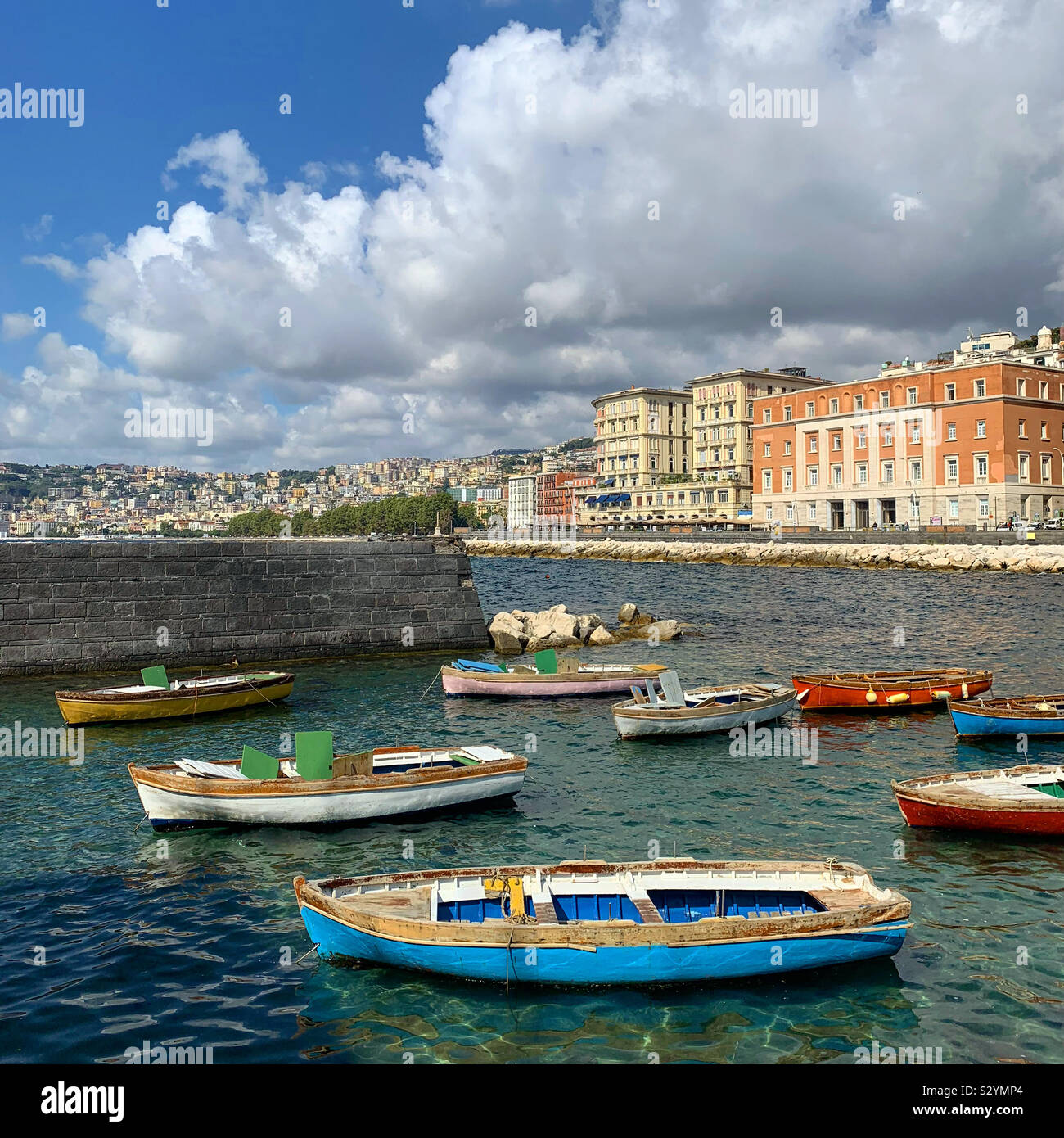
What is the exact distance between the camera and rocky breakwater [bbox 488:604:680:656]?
3158cm

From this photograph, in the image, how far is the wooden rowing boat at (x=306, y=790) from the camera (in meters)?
13.1

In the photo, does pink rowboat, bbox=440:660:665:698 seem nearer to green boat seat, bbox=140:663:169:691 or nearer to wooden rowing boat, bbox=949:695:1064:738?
green boat seat, bbox=140:663:169:691

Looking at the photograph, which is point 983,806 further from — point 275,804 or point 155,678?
point 155,678

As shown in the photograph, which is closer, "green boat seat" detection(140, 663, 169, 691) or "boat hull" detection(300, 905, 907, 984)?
"boat hull" detection(300, 905, 907, 984)

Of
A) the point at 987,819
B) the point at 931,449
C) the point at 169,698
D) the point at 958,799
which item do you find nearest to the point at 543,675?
the point at 169,698

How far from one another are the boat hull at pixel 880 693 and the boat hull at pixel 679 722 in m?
1.95

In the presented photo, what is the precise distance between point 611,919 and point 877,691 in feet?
47.7

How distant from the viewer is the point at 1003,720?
18.1 metres

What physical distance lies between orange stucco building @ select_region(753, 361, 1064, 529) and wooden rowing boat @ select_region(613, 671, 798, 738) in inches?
2742

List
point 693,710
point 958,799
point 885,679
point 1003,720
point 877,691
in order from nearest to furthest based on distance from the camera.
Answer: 1. point 958,799
2. point 1003,720
3. point 693,710
4. point 877,691
5. point 885,679

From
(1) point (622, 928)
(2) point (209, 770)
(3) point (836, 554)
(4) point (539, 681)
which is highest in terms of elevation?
(3) point (836, 554)

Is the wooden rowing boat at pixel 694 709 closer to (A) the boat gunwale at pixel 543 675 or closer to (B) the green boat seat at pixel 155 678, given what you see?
(A) the boat gunwale at pixel 543 675

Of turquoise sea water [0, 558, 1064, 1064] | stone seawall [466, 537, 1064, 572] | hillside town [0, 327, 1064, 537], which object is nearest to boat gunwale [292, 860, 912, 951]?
turquoise sea water [0, 558, 1064, 1064]
